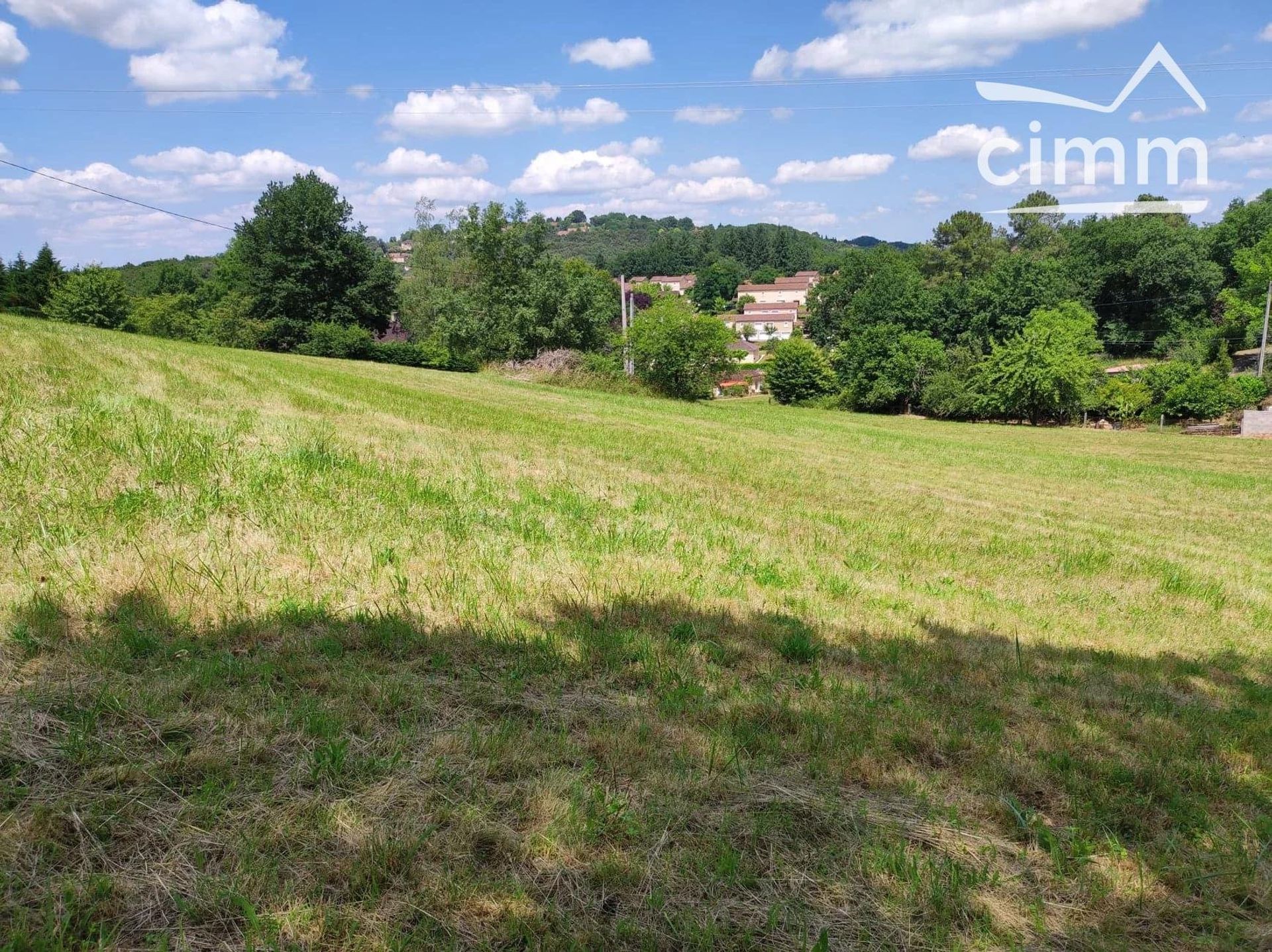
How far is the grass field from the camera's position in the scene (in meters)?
2.34

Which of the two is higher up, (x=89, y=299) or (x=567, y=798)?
(x=89, y=299)

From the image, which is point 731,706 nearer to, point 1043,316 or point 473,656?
point 473,656

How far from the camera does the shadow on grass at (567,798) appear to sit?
89.0 inches

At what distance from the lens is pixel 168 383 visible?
9.40 m

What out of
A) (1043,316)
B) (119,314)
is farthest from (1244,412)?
(119,314)

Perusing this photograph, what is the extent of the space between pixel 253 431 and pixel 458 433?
147 inches

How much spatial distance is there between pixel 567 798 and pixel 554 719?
65 cm

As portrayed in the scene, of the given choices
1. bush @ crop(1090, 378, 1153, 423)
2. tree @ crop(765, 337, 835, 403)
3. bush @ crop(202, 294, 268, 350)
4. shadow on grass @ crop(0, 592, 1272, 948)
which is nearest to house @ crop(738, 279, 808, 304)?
tree @ crop(765, 337, 835, 403)

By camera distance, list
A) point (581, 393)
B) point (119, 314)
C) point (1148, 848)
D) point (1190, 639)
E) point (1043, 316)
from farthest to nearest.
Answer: point (119, 314)
point (1043, 316)
point (581, 393)
point (1190, 639)
point (1148, 848)

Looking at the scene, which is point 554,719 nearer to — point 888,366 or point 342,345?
point 342,345

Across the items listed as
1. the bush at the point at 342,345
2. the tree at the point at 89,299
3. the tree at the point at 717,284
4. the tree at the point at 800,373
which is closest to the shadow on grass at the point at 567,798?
the bush at the point at 342,345

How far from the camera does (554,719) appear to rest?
11.2 ft

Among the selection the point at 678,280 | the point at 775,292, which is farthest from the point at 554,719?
the point at 678,280

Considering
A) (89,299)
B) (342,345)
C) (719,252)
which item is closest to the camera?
(342,345)
